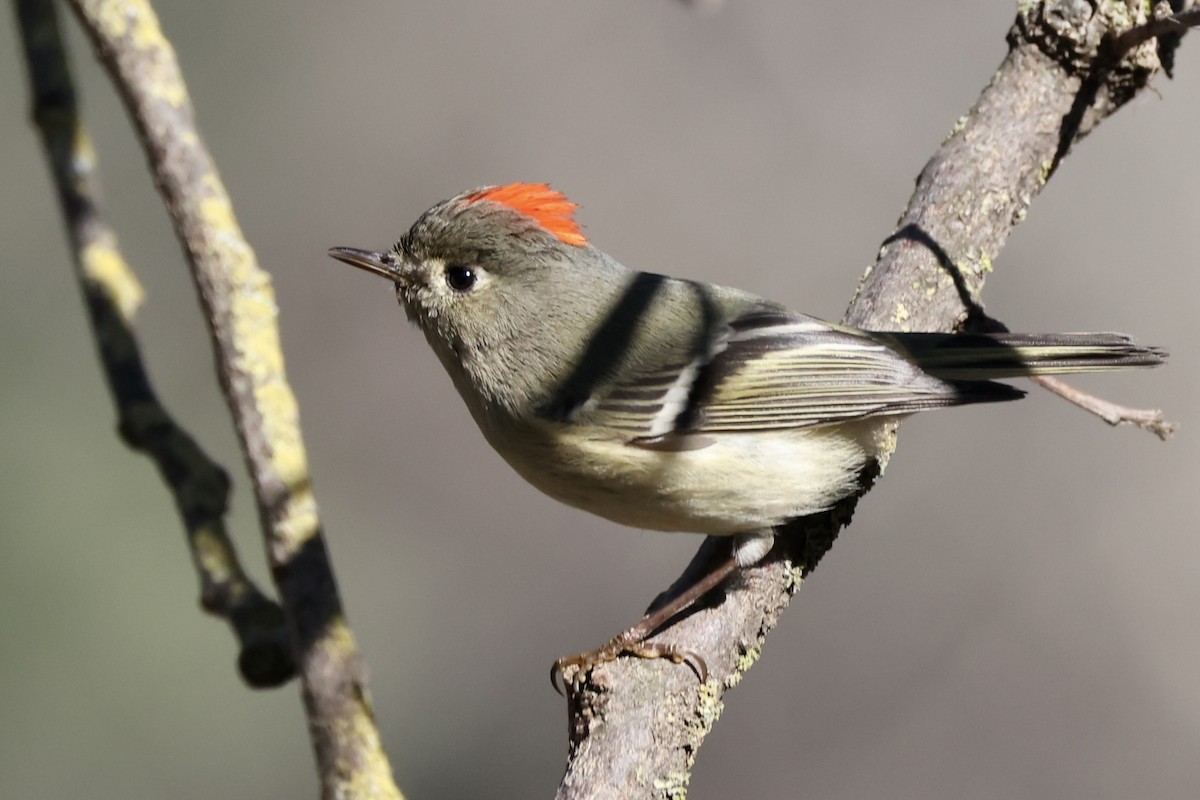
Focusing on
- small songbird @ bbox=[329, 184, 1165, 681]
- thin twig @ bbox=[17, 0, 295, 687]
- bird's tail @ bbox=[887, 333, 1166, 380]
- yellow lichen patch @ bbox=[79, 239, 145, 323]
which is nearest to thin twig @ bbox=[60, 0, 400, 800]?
thin twig @ bbox=[17, 0, 295, 687]

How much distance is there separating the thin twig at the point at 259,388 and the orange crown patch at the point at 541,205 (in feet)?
2.71

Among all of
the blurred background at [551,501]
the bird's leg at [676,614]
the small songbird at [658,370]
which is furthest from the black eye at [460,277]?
the blurred background at [551,501]

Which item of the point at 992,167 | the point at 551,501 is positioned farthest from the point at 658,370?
the point at 551,501

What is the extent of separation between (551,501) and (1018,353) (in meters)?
2.50

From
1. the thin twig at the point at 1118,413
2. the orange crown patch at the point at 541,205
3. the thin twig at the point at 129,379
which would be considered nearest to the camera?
the thin twig at the point at 129,379

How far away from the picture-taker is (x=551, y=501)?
4.36m

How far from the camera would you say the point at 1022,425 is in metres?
4.28

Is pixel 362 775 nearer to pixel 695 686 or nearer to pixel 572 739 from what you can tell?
pixel 572 739

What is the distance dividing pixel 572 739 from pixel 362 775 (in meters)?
0.59

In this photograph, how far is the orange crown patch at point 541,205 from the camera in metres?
2.26

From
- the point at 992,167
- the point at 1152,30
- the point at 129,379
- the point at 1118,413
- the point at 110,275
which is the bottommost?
the point at 129,379

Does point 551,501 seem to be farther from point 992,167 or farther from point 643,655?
point 643,655

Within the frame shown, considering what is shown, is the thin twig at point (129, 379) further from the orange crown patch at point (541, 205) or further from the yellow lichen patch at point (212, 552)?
the orange crown patch at point (541, 205)

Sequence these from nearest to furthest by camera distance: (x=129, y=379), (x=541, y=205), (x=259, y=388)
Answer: (x=259, y=388) < (x=129, y=379) < (x=541, y=205)
